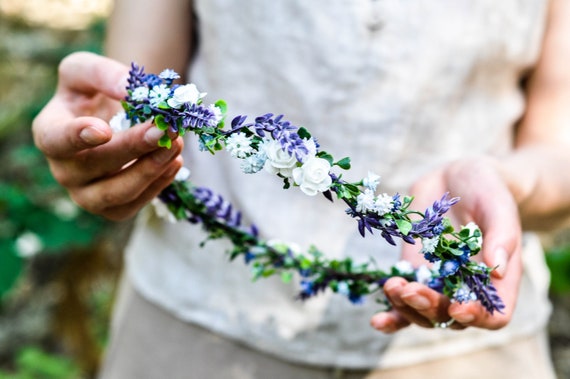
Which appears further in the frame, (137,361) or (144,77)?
(137,361)

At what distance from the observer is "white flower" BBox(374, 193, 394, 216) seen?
0.52 m

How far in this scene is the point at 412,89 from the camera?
906 millimetres

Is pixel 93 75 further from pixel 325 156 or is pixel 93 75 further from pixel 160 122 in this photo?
pixel 325 156

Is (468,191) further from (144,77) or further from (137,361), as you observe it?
(137,361)

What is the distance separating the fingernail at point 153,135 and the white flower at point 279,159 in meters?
0.12

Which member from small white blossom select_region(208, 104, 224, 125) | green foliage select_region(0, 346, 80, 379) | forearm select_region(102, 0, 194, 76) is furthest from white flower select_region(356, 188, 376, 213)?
green foliage select_region(0, 346, 80, 379)

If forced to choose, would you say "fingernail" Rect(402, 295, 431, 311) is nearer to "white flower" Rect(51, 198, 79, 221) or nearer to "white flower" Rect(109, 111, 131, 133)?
"white flower" Rect(109, 111, 131, 133)

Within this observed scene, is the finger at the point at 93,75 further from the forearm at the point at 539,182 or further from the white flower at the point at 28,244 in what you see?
the white flower at the point at 28,244

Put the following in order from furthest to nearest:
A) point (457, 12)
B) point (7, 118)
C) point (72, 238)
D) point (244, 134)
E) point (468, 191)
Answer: point (7, 118)
point (72, 238)
point (457, 12)
point (468, 191)
point (244, 134)

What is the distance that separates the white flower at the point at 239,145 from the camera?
52cm

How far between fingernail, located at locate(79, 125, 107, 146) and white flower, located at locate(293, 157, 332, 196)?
0.20m

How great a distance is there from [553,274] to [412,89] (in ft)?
4.43

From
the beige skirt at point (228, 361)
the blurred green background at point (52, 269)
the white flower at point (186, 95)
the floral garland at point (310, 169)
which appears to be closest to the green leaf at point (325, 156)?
the floral garland at point (310, 169)

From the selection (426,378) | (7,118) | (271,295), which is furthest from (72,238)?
(426,378)
